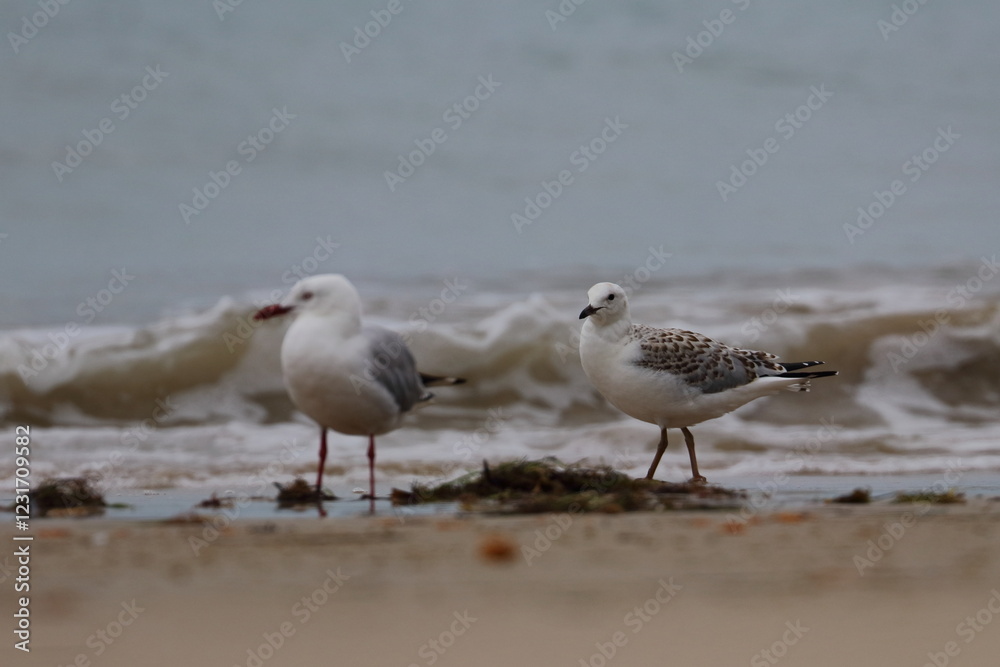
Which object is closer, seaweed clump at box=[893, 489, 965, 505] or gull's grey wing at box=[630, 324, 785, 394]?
seaweed clump at box=[893, 489, 965, 505]

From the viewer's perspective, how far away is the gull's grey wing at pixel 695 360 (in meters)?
6.07

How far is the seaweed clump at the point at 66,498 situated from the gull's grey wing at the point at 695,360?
2328mm

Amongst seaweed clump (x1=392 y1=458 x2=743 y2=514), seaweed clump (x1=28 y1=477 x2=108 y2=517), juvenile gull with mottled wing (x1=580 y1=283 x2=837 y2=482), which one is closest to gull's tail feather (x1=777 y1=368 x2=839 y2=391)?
juvenile gull with mottled wing (x1=580 y1=283 x2=837 y2=482)

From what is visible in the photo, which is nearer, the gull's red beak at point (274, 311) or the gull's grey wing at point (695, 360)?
the gull's red beak at point (274, 311)

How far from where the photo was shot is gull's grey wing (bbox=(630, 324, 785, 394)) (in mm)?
6066

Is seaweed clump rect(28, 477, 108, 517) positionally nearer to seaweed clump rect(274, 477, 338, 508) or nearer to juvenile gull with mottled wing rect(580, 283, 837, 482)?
seaweed clump rect(274, 477, 338, 508)

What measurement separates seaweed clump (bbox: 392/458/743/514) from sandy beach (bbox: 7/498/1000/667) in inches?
14.0

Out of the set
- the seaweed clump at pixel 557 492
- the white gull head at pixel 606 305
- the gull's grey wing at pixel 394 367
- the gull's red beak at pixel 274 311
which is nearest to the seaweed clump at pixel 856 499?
the seaweed clump at pixel 557 492

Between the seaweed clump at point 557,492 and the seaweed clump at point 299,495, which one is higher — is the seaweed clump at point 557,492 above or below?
above

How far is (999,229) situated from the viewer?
18.9 meters

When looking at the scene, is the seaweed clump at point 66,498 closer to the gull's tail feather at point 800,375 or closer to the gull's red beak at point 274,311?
the gull's red beak at point 274,311

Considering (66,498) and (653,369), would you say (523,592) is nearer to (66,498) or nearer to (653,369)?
(66,498)

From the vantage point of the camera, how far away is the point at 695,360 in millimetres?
6195

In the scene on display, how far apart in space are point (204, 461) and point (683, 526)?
3.66 m
